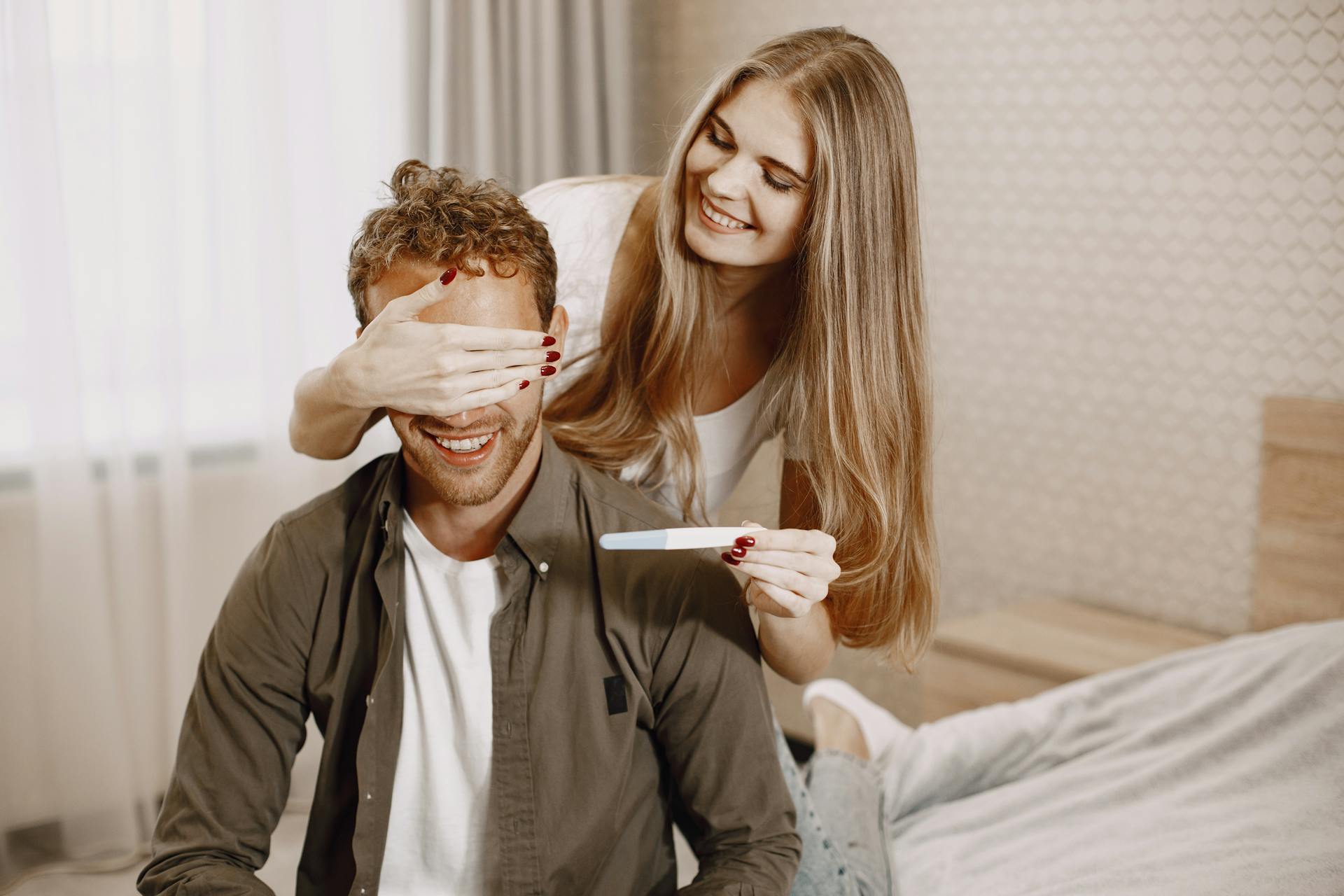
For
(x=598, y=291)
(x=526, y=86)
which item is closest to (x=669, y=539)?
(x=598, y=291)

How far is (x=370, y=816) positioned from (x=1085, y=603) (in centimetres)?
175

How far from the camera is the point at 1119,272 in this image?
92.2 inches

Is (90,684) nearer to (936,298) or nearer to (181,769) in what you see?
(181,769)

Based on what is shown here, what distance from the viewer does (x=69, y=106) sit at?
7.40 feet

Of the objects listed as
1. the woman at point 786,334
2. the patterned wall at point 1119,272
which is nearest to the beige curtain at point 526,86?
the patterned wall at point 1119,272

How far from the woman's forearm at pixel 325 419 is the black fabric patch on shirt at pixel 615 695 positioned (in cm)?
39

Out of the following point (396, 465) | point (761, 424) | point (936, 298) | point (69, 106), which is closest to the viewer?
point (396, 465)

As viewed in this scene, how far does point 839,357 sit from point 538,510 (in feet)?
1.38

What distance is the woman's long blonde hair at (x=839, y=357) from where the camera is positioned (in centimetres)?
139

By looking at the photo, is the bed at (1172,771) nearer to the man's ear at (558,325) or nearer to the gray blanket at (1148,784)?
the gray blanket at (1148,784)

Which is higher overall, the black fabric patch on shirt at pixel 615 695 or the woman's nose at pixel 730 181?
the woman's nose at pixel 730 181

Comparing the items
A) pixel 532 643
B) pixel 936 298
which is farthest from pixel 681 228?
pixel 936 298

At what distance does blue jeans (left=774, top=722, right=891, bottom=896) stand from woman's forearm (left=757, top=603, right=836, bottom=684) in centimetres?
9

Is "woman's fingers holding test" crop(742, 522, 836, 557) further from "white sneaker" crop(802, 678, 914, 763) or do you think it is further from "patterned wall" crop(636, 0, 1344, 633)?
"patterned wall" crop(636, 0, 1344, 633)
